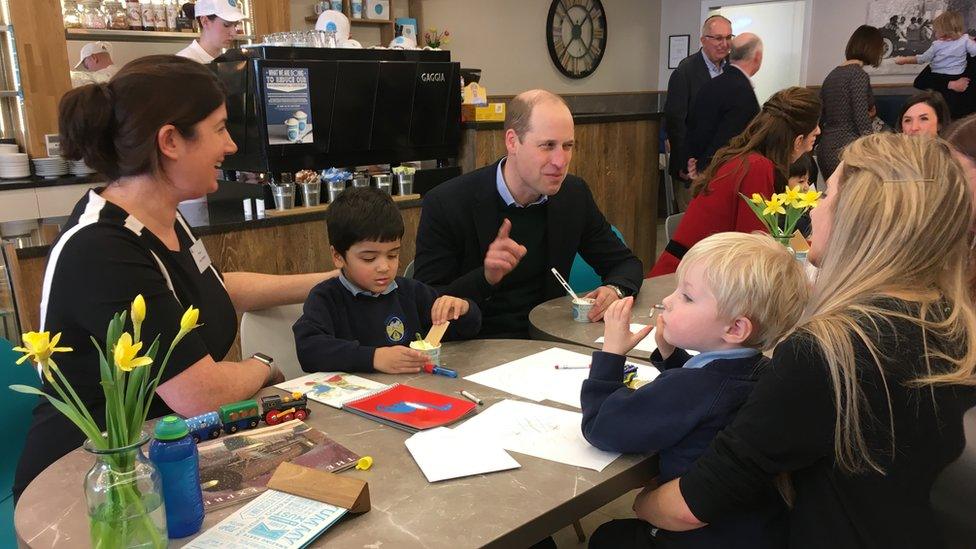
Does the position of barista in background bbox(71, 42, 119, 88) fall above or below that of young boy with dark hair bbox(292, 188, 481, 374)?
above

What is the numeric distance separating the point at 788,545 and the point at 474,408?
647 millimetres

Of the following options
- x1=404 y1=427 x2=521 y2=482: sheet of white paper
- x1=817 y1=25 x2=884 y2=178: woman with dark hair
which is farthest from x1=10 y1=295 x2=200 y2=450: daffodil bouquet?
x1=817 y1=25 x2=884 y2=178: woman with dark hair

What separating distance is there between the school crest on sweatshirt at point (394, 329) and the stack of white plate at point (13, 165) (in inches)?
172

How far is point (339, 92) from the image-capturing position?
385cm

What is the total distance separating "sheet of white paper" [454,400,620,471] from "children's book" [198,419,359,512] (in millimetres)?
265

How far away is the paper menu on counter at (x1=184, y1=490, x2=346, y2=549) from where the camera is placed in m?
1.08

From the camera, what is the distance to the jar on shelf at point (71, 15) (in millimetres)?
5422

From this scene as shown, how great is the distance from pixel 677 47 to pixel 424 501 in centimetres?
987

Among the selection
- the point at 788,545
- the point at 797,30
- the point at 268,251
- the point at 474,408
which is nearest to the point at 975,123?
the point at 788,545

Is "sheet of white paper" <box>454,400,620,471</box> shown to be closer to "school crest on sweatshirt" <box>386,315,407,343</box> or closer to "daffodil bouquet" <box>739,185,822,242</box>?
"school crest on sweatshirt" <box>386,315,407,343</box>

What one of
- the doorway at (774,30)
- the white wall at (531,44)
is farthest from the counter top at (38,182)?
the doorway at (774,30)

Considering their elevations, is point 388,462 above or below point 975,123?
below

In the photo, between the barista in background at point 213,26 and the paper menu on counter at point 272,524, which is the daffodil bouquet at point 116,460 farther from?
the barista in background at point 213,26

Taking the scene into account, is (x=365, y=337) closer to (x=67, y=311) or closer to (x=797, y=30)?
(x=67, y=311)
